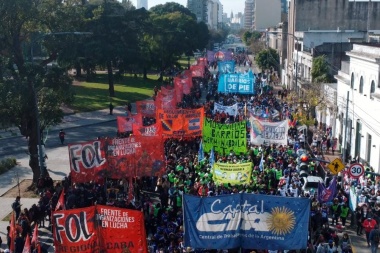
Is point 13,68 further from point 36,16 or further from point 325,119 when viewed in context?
point 325,119

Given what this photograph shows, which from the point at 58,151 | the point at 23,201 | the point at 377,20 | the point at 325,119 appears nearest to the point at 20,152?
the point at 58,151

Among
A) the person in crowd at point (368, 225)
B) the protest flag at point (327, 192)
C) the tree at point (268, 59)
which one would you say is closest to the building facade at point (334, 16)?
the tree at point (268, 59)

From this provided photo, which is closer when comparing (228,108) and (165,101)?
(165,101)

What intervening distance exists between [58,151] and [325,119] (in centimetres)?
2007

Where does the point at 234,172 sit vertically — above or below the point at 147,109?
above

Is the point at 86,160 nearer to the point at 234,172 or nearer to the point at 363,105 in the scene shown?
the point at 234,172

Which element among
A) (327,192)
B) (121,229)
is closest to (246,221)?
(121,229)

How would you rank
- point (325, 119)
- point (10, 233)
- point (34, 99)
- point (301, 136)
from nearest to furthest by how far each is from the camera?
1. point (10, 233)
2. point (34, 99)
3. point (301, 136)
4. point (325, 119)

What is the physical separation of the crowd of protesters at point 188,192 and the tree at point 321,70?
66.1 ft

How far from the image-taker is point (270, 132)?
27.1m

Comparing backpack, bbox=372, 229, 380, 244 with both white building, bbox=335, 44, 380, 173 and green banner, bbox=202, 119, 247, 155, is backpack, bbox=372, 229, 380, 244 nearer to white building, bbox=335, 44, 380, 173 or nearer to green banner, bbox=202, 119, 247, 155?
green banner, bbox=202, 119, 247, 155

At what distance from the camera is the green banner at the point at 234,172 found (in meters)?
21.7

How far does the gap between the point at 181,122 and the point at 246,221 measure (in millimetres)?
15206

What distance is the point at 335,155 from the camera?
3528 cm
